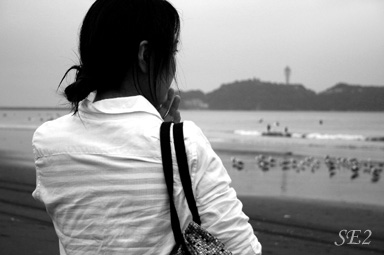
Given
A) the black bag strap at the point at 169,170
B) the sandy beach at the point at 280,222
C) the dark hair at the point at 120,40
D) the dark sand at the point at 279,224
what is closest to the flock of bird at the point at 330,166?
the sandy beach at the point at 280,222

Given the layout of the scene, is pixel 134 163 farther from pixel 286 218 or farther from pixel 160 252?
pixel 286 218

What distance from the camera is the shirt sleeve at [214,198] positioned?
122 cm

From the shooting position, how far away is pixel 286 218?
7.49 metres

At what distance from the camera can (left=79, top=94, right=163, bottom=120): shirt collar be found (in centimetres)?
135

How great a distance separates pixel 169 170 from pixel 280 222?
6.18 metres

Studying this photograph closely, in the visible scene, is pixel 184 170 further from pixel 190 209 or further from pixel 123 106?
pixel 123 106

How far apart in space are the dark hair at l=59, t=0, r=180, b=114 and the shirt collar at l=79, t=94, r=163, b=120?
8cm

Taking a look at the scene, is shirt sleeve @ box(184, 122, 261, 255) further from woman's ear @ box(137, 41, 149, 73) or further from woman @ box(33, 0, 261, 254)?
woman's ear @ box(137, 41, 149, 73)

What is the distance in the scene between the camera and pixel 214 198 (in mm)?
1224

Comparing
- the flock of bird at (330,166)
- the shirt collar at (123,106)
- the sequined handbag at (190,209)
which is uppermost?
the shirt collar at (123,106)

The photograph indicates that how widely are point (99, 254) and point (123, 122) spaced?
1.17 ft

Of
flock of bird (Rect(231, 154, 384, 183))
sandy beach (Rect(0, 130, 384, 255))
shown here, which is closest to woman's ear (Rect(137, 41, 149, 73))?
sandy beach (Rect(0, 130, 384, 255))

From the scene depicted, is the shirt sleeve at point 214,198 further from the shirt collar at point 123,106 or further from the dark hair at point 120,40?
the dark hair at point 120,40

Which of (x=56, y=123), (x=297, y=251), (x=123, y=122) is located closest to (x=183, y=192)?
(x=123, y=122)
